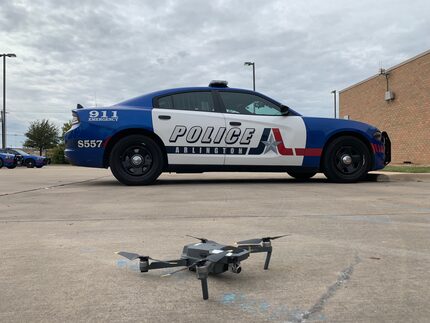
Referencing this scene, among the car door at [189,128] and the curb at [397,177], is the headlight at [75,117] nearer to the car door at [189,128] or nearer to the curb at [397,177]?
the car door at [189,128]

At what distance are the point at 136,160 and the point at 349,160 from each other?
379cm

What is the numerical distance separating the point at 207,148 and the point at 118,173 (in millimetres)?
1565

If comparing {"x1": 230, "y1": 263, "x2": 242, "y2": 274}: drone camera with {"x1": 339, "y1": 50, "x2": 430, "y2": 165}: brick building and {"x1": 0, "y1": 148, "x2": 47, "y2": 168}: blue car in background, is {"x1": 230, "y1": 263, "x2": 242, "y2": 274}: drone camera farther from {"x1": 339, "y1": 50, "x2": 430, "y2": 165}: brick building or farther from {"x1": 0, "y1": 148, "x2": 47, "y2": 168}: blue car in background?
{"x1": 0, "y1": 148, "x2": 47, "y2": 168}: blue car in background

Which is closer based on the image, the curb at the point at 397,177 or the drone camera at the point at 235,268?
the drone camera at the point at 235,268

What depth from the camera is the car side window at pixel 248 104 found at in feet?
26.2

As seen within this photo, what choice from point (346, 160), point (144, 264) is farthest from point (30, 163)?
point (144, 264)

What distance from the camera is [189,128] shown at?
7.73 m

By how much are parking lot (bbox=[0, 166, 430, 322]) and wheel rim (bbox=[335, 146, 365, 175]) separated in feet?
7.67

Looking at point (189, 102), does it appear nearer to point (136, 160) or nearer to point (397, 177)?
point (136, 160)

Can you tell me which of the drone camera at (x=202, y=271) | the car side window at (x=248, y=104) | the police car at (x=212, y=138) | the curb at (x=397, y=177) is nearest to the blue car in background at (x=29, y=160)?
the police car at (x=212, y=138)

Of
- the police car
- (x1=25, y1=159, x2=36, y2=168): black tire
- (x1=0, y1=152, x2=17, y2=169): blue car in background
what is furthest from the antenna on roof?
(x1=25, y1=159, x2=36, y2=168): black tire

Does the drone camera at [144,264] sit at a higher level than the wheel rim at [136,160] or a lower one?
lower

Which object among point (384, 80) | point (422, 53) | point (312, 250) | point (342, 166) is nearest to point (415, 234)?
point (312, 250)

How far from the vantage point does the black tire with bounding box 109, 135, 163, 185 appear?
7.61 metres
